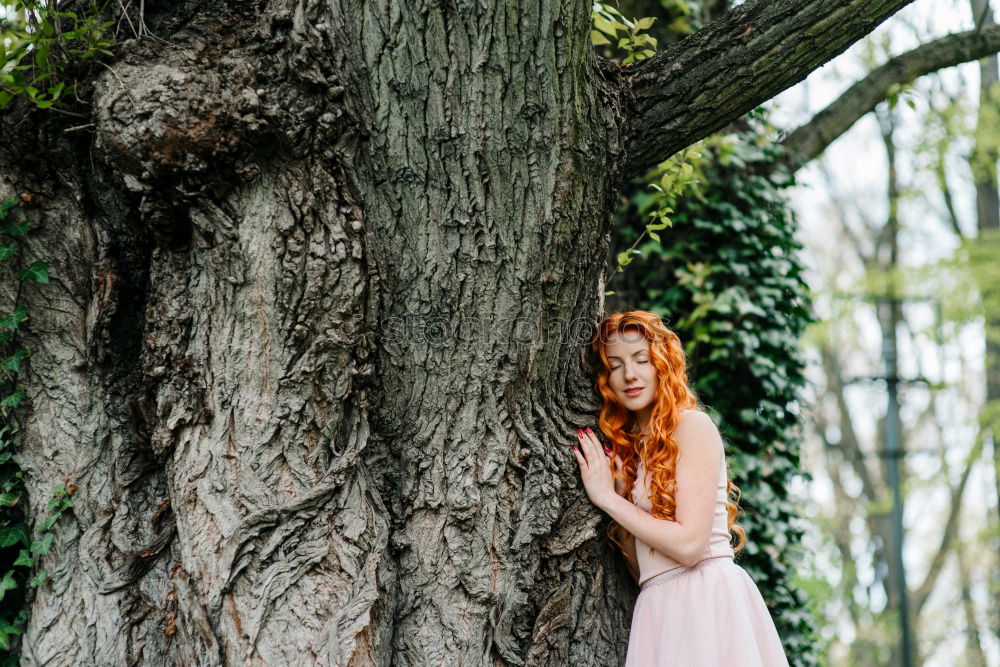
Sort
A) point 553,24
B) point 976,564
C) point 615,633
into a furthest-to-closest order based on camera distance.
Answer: point 976,564
point 615,633
point 553,24

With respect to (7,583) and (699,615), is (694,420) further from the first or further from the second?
(7,583)

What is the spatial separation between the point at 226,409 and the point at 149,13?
1.64m

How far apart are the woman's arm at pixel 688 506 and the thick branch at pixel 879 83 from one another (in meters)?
3.31

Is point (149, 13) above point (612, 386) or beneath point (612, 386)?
above

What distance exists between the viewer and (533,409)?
306 cm

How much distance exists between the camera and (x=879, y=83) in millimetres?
5496

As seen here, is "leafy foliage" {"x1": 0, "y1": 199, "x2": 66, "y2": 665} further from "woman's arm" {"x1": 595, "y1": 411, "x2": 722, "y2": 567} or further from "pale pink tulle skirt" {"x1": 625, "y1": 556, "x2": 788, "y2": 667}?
"pale pink tulle skirt" {"x1": 625, "y1": 556, "x2": 788, "y2": 667}

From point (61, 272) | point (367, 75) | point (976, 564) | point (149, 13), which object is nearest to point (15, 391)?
point (61, 272)

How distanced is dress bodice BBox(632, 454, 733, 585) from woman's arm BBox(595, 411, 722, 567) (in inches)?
2.7

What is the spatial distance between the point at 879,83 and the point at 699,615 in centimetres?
417

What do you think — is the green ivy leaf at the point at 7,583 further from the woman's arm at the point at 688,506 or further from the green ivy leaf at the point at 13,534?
the woman's arm at the point at 688,506

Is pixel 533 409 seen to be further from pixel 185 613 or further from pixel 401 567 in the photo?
pixel 185 613

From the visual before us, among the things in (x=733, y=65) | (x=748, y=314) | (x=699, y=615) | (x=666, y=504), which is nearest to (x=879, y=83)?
(x=748, y=314)

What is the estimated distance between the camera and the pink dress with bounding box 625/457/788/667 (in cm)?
309
